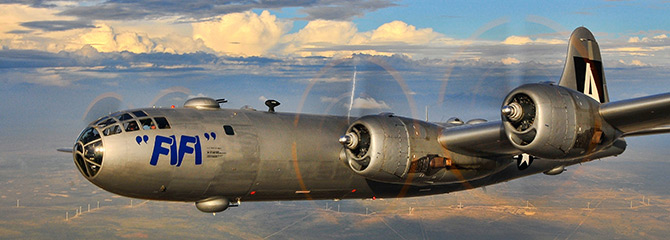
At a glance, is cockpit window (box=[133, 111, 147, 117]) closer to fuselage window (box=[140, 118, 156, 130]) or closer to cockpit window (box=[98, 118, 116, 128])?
fuselage window (box=[140, 118, 156, 130])

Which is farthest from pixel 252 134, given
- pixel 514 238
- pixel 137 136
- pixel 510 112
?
pixel 514 238

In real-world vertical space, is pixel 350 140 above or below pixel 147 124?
below

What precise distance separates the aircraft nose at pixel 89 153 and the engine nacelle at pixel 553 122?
11.7 m

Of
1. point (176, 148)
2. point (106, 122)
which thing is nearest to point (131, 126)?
point (106, 122)

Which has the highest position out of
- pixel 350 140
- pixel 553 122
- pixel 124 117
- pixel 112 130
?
pixel 553 122

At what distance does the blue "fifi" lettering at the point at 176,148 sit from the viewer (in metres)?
19.5

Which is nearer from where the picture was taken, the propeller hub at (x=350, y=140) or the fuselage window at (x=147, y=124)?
the fuselage window at (x=147, y=124)

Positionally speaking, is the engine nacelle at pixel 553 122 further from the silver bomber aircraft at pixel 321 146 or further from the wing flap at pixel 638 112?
the wing flap at pixel 638 112

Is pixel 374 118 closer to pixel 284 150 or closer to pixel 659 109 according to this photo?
pixel 284 150

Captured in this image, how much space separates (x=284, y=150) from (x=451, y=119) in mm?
9550

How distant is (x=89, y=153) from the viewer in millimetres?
19359

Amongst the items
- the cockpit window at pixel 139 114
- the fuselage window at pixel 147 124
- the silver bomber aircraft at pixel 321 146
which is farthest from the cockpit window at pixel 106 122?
the fuselage window at pixel 147 124

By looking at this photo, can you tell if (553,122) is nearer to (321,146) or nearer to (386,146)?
(386,146)

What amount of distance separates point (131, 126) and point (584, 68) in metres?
18.8
